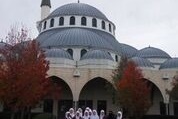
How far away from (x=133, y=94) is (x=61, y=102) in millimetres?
11556

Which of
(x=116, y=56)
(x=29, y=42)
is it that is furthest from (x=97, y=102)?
(x=29, y=42)

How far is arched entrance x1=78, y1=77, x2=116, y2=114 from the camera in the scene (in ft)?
132

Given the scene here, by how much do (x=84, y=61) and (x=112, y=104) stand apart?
5812mm

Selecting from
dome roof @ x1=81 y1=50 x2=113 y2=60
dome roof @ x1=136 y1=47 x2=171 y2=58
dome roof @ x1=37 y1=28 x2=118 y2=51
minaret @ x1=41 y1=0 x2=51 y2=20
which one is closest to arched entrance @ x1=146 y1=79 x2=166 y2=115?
dome roof @ x1=81 y1=50 x2=113 y2=60

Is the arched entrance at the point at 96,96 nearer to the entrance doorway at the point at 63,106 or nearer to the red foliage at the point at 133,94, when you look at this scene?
the entrance doorway at the point at 63,106

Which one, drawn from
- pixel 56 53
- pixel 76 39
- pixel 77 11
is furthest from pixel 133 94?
pixel 77 11

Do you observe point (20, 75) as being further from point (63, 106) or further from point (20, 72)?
point (63, 106)

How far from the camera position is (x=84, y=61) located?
128 feet

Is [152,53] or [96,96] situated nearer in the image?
[96,96]

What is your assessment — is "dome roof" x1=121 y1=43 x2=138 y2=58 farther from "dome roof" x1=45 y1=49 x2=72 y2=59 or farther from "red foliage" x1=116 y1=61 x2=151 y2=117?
"red foliage" x1=116 y1=61 x2=151 y2=117

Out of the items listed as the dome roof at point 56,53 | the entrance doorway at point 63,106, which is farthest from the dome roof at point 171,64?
the entrance doorway at point 63,106

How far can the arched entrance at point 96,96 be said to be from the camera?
40344 millimetres

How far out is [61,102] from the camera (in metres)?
40.2

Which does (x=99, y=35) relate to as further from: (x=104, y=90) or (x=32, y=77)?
(x=32, y=77)
